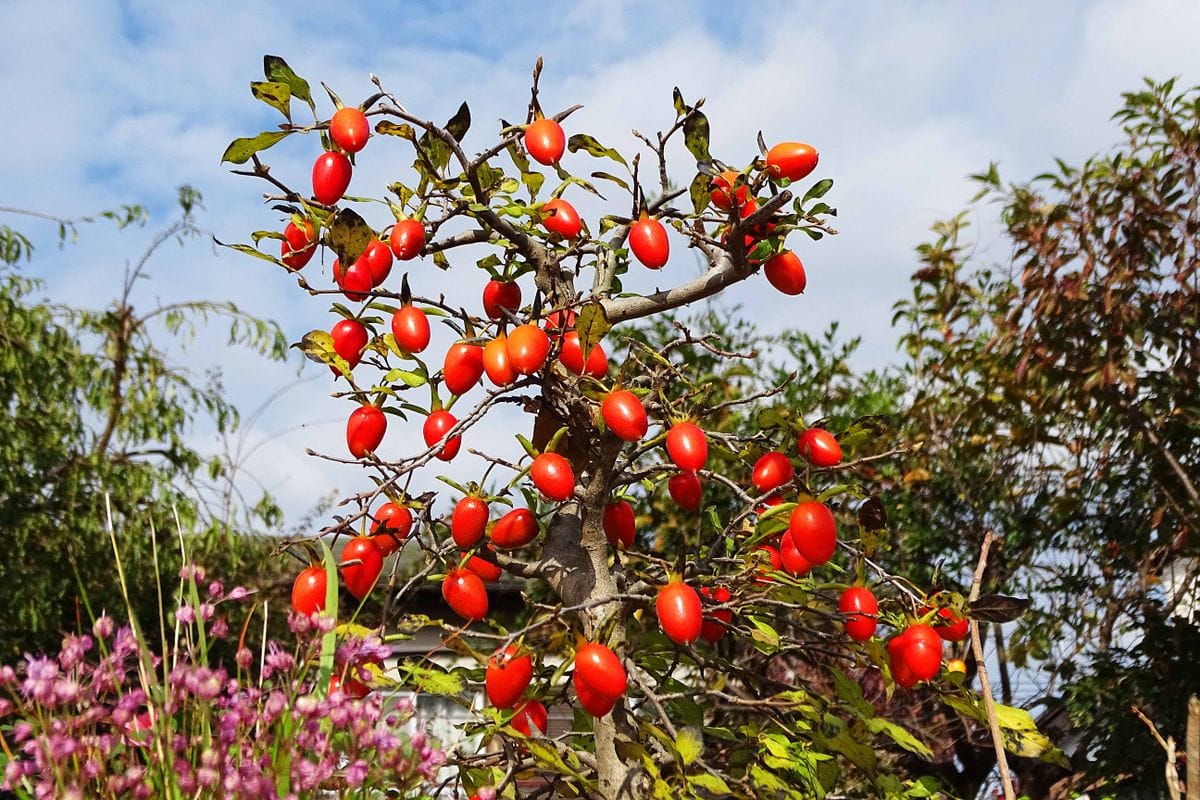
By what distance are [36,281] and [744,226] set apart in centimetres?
658

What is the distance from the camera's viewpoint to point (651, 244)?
1.87 metres

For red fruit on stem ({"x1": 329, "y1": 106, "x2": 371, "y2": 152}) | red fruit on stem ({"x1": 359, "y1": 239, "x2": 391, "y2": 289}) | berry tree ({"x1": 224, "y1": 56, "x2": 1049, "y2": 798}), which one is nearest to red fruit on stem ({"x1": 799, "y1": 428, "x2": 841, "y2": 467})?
berry tree ({"x1": 224, "y1": 56, "x2": 1049, "y2": 798})

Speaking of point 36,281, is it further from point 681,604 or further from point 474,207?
point 681,604

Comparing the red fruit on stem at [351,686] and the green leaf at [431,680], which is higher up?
the green leaf at [431,680]

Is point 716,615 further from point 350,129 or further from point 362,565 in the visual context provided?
point 350,129

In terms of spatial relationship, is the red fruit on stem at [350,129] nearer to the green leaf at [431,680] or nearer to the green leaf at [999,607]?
the green leaf at [431,680]

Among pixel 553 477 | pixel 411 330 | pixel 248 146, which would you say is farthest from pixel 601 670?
pixel 248 146

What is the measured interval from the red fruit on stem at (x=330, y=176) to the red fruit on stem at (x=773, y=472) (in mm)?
944

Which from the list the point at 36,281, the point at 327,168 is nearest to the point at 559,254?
the point at 327,168

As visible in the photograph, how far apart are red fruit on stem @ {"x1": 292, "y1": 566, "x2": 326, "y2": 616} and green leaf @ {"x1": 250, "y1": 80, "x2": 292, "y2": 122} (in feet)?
2.68

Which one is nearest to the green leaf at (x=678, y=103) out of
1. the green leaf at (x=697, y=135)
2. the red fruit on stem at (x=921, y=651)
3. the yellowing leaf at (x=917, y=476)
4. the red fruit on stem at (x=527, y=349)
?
the green leaf at (x=697, y=135)

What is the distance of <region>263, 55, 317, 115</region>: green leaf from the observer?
1.76 m

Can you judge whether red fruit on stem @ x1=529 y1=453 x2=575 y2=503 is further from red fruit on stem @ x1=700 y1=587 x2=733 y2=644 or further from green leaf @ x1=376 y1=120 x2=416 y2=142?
green leaf @ x1=376 y1=120 x2=416 y2=142

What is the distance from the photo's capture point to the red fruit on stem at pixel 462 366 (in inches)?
70.2
